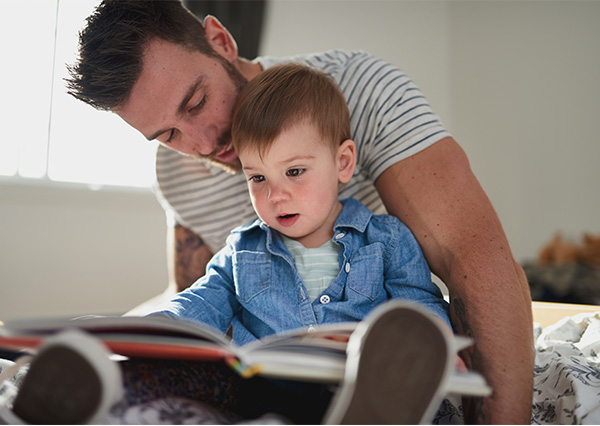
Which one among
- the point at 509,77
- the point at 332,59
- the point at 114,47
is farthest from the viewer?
the point at 509,77

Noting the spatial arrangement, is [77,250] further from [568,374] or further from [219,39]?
[568,374]

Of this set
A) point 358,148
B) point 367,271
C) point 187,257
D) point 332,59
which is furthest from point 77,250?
point 367,271

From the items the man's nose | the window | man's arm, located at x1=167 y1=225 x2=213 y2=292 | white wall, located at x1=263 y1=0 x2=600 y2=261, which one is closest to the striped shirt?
the man's nose

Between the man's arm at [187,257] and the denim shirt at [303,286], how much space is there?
2.46 ft

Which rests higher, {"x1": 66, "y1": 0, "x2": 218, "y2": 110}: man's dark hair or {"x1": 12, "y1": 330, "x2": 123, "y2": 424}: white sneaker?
{"x1": 66, "y1": 0, "x2": 218, "y2": 110}: man's dark hair

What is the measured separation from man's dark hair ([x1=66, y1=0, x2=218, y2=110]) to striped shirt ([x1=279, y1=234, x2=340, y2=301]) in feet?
2.04

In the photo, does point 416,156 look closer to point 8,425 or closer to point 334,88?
point 334,88

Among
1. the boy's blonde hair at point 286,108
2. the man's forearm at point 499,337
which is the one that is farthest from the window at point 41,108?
the man's forearm at point 499,337

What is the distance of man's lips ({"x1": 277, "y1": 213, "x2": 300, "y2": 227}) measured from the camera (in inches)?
42.3

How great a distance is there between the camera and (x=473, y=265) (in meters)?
1.01

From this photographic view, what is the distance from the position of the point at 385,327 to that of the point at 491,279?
0.55m

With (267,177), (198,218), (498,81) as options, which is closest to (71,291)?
(198,218)

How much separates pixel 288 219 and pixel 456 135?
3800 mm

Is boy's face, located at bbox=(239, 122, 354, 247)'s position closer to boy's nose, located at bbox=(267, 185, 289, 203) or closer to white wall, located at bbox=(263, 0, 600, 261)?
boy's nose, located at bbox=(267, 185, 289, 203)
